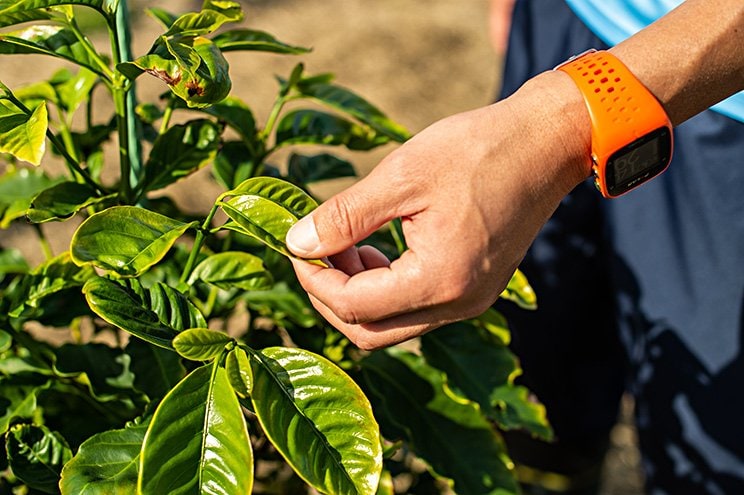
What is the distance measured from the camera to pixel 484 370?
1.28 metres

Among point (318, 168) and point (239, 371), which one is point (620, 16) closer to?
point (318, 168)

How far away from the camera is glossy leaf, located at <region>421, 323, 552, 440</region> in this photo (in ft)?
4.12

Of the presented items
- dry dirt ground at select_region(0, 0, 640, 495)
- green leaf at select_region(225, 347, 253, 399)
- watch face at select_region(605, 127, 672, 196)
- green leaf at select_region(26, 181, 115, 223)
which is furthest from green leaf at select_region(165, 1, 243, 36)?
dry dirt ground at select_region(0, 0, 640, 495)

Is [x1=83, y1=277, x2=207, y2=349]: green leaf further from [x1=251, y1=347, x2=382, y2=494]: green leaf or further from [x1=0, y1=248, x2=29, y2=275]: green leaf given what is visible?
[x1=0, y1=248, x2=29, y2=275]: green leaf

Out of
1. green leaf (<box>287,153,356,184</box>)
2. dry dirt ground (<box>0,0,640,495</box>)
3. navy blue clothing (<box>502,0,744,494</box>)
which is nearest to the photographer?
green leaf (<box>287,153,356,184</box>)

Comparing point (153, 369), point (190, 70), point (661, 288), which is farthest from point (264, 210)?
point (661, 288)

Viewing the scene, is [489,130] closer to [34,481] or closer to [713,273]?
[34,481]

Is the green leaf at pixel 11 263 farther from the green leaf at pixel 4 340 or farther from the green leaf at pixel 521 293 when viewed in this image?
the green leaf at pixel 521 293

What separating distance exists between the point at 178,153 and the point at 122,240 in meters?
0.28

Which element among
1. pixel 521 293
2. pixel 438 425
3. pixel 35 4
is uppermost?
pixel 35 4

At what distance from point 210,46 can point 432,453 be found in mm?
607

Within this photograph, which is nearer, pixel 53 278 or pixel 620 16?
pixel 53 278

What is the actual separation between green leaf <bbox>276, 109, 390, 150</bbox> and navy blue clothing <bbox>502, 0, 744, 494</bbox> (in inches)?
20.8

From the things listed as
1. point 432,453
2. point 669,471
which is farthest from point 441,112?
point 432,453
